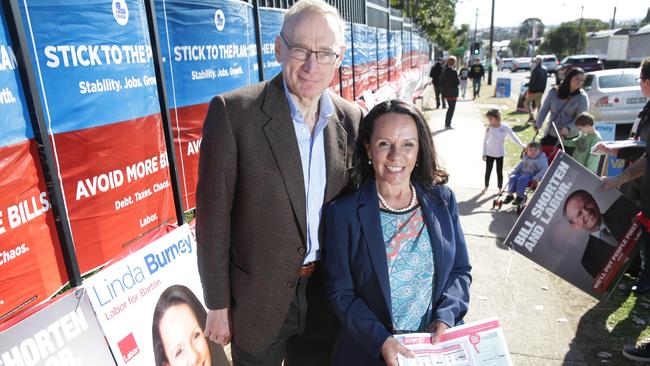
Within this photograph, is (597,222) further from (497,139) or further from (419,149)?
(497,139)

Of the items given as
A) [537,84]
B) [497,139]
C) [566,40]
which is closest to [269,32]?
[497,139]

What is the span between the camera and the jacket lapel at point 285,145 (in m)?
1.86

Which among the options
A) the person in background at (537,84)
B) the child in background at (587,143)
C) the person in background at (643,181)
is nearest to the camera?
the person in background at (643,181)

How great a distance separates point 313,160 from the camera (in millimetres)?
1959

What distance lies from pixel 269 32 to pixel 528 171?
393 cm

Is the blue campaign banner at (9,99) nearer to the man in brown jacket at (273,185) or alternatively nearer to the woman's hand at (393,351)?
the man in brown jacket at (273,185)

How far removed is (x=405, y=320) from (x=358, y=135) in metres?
0.82

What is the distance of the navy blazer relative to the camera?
74.6 inches

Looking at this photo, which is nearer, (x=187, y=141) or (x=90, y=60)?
(x=90, y=60)

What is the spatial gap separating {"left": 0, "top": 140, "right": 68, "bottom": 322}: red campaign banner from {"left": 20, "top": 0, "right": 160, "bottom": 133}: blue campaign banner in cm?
31

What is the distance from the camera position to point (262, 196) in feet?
6.14

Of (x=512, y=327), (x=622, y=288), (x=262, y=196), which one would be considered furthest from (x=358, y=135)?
(x=622, y=288)

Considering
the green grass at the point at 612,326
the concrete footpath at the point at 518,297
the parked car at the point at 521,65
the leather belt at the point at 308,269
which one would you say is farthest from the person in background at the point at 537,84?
the parked car at the point at 521,65

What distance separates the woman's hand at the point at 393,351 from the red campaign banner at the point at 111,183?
183 cm
